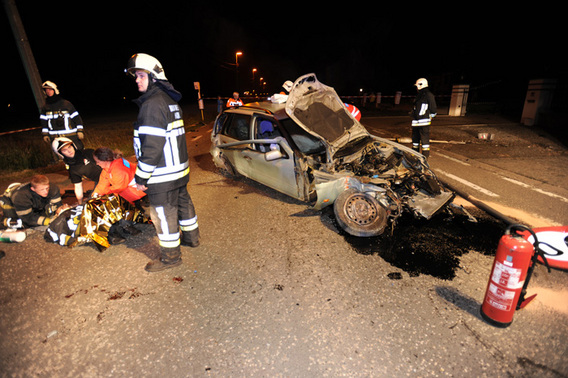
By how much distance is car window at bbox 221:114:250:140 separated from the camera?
536cm

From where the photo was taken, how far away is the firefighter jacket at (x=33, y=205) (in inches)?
148

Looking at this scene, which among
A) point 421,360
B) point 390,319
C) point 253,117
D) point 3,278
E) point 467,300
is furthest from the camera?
point 253,117

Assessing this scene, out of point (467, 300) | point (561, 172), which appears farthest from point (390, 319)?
point (561, 172)

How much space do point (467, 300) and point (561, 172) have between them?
570cm

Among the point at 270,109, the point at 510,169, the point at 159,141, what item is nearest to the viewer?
the point at 159,141

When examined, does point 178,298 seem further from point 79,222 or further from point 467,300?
point 467,300

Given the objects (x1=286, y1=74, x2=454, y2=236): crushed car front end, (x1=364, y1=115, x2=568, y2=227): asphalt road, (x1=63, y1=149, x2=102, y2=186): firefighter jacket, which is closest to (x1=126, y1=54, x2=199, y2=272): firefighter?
(x1=286, y1=74, x2=454, y2=236): crushed car front end

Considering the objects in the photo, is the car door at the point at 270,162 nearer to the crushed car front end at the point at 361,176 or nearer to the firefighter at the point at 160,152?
the crushed car front end at the point at 361,176

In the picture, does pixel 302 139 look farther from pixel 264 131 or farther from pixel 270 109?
pixel 264 131

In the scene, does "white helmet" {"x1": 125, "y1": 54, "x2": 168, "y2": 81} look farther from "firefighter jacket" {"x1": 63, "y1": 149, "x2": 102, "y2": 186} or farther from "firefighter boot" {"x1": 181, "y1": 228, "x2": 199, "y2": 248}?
"firefighter jacket" {"x1": 63, "y1": 149, "x2": 102, "y2": 186}

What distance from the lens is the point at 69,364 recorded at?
6.95ft

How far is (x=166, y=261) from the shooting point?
3.17 meters

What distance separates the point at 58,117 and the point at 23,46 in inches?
69.8

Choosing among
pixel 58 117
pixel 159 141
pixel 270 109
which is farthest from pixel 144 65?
pixel 58 117
